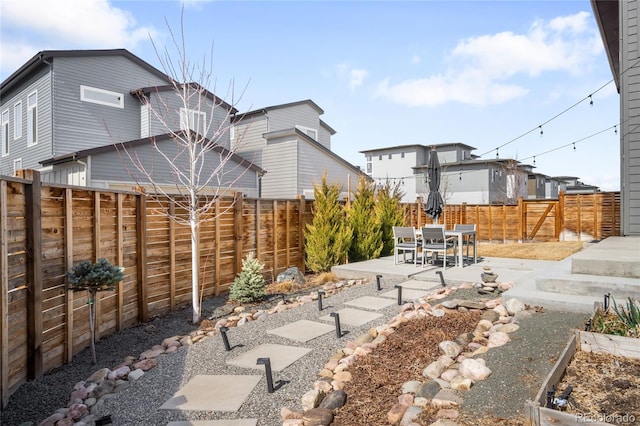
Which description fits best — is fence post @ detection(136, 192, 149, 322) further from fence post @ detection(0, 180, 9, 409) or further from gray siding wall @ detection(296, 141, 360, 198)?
gray siding wall @ detection(296, 141, 360, 198)

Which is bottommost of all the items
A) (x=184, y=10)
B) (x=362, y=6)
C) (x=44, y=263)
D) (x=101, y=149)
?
(x=44, y=263)

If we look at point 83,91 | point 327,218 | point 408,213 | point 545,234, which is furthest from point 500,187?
point 83,91

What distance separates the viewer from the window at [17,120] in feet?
53.9

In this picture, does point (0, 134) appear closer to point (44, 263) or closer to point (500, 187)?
point (44, 263)

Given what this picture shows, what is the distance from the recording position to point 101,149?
462 inches

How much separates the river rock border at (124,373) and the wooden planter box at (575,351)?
3.23 metres

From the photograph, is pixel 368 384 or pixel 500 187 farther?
pixel 500 187

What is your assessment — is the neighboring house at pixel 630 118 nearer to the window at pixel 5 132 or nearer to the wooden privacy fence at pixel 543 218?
the wooden privacy fence at pixel 543 218

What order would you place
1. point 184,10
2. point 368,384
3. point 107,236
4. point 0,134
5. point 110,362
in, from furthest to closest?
1. point 0,134
2. point 184,10
3. point 107,236
4. point 110,362
5. point 368,384

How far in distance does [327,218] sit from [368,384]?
6171 mm

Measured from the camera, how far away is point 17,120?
55.0ft

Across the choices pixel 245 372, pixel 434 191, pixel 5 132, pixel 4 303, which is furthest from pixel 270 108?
pixel 4 303

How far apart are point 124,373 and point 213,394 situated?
1253 millimetres

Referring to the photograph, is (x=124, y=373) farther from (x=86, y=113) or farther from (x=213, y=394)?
(x=86, y=113)
